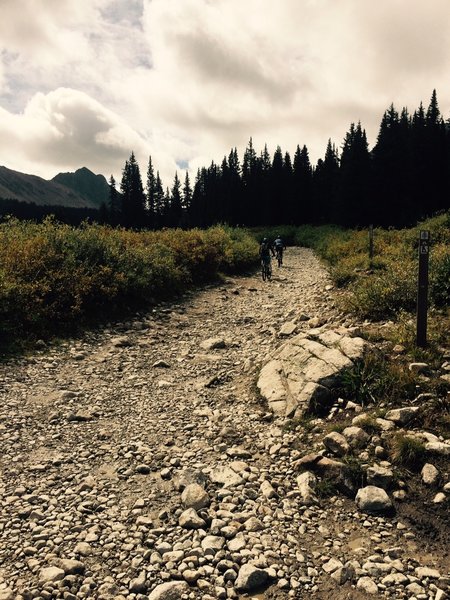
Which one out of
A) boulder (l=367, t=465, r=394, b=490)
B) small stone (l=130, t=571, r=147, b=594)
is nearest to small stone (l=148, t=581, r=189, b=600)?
small stone (l=130, t=571, r=147, b=594)

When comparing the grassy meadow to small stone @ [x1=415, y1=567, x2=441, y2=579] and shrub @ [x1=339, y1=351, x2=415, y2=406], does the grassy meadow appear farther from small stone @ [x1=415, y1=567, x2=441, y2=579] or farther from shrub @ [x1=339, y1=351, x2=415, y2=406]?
small stone @ [x1=415, y1=567, x2=441, y2=579]

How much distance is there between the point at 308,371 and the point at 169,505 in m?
3.42

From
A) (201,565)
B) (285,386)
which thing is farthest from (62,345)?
(201,565)

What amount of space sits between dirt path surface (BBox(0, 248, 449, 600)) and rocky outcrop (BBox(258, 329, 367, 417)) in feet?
1.16

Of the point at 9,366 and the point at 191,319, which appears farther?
the point at 191,319

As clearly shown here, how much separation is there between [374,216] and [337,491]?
66125 mm

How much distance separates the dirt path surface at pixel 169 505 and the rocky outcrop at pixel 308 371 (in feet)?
1.16

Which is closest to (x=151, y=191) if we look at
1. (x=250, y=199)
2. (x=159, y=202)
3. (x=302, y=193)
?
(x=159, y=202)

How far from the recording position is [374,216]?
64.2 metres

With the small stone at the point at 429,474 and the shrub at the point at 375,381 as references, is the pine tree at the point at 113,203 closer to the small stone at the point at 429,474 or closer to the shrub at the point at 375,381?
the shrub at the point at 375,381

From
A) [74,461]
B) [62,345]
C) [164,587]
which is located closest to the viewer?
[164,587]

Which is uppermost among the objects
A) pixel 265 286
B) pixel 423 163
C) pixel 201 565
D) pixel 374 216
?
pixel 423 163

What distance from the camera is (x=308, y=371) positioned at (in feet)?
22.9

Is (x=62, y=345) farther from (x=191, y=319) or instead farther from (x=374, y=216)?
(x=374, y=216)
